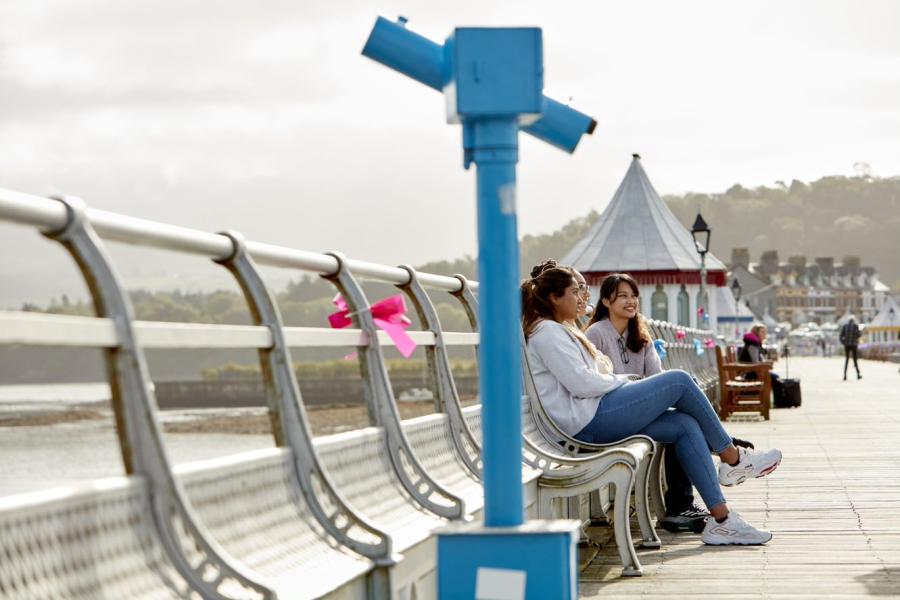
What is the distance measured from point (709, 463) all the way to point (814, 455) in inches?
321

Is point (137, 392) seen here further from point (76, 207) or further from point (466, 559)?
point (466, 559)

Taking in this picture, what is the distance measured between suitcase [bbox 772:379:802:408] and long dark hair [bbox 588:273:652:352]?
66.2 feet

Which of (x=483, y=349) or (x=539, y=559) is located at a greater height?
(x=483, y=349)

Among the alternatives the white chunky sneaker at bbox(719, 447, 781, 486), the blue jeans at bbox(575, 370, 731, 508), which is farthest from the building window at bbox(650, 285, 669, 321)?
the blue jeans at bbox(575, 370, 731, 508)

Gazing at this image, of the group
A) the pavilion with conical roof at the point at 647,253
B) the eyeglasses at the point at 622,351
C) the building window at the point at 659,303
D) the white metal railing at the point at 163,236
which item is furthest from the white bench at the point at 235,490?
the building window at the point at 659,303

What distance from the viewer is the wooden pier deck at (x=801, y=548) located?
711cm

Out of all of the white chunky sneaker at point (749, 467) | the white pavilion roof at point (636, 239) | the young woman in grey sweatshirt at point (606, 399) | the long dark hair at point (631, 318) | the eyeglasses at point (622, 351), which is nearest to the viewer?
the young woman in grey sweatshirt at point (606, 399)

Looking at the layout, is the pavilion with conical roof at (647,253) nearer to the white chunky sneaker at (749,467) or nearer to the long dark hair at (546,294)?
the white chunky sneaker at (749,467)

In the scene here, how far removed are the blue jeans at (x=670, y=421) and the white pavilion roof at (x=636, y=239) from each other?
81844 millimetres

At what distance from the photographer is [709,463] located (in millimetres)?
8719

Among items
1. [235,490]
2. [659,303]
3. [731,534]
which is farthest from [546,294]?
[659,303]

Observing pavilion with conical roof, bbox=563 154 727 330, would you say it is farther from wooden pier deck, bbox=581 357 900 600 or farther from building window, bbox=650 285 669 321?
wooden pier deck, bbox=581 357 900 600

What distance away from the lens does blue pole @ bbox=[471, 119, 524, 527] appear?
3094 mm

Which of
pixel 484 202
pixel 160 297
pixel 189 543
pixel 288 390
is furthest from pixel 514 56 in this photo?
pixel 160 297
